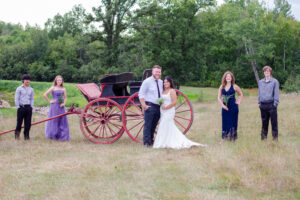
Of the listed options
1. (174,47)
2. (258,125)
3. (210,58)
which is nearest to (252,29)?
(210,58)

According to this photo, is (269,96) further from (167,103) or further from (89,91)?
(89,91)

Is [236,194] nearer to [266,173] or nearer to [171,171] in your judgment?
[266,173]

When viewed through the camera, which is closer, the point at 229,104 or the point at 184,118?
the point at 229,104

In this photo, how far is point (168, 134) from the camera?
7.69 metres

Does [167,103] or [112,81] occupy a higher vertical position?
[112,81]

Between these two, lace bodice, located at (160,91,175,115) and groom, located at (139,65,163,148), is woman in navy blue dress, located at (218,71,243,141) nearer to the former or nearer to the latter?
lace bodice, located at (160,91,175,115)

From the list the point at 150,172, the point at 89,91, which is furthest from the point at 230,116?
the point at 89,91

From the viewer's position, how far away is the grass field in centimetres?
458

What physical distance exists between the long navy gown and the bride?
85 centimetres

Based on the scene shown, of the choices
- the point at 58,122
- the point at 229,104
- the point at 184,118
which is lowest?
the point at 58,122

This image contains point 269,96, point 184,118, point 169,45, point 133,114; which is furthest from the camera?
point 169,45

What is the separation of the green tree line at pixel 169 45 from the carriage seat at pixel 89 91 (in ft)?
50.7

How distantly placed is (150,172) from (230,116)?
3.03m

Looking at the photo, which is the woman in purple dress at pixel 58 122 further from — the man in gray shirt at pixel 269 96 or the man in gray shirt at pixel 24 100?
the man in gray shirt at pixel 269 96
